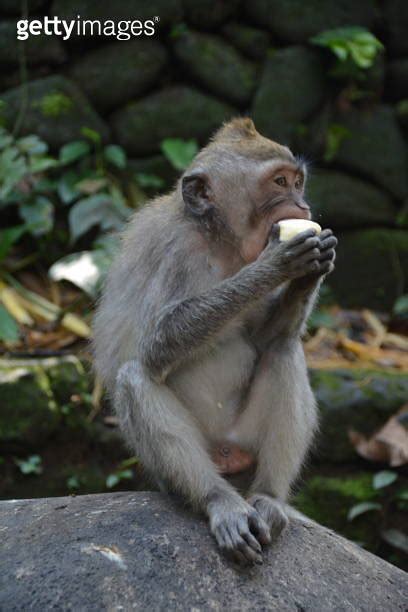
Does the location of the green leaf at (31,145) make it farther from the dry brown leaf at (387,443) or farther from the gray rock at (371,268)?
the dry brown leaf at (387,443)

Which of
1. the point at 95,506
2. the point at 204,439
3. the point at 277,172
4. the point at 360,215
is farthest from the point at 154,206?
the point at 360,215

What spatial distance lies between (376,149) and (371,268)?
5.05 ft

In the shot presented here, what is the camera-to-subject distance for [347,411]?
8023mm

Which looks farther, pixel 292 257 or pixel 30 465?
pixel 30 465

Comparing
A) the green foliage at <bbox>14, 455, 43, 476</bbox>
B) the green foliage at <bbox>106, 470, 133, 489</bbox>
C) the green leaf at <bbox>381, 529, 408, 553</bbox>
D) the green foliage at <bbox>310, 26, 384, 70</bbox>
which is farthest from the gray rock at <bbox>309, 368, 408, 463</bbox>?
the green foliage at <bbox>310, 26, 384, 70</bbox>

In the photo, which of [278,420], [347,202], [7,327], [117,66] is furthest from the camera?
[347,202]

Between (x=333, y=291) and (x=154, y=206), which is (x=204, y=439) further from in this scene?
(x=333, y=291)

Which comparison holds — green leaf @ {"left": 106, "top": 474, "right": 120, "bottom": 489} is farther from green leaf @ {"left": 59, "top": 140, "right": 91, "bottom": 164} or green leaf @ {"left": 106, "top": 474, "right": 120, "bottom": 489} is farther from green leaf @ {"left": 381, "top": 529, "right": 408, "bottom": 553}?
green leaf @ {"left": 59, "top": 140, "right": 91, "bottom": 164}

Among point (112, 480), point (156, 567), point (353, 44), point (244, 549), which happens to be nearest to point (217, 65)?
point (353, 44)

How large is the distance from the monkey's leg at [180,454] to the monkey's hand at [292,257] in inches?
35.8

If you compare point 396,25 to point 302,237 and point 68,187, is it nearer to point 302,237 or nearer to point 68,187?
point 68,187

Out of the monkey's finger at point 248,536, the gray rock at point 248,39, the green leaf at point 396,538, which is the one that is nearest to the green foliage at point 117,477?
the green leaf at point 396,538

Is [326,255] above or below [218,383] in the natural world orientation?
above

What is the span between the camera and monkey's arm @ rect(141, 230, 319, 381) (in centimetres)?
449
